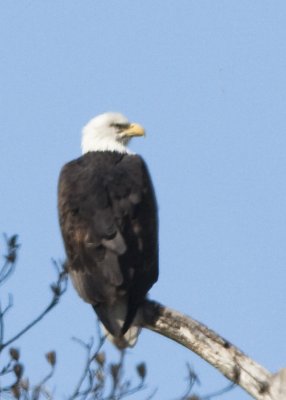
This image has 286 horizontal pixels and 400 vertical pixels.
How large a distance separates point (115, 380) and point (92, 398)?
13 cm

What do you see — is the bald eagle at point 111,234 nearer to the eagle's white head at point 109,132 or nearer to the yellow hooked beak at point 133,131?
the eagle's white head at point 109,132

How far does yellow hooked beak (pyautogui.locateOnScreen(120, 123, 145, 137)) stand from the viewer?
8.62m

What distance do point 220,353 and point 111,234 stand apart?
1376 mm

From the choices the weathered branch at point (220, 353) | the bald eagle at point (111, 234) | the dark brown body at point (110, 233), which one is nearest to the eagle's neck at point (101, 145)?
the bald eagle at point (111, 234)

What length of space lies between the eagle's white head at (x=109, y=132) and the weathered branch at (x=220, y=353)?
209 centimetres

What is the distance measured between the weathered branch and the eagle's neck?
6.56 ft

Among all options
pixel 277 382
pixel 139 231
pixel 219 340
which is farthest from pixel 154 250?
pixel 277 382

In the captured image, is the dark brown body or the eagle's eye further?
the eagle's eye

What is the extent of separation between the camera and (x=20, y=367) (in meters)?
5.98

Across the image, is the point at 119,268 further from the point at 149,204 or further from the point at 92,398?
the point at 92,398

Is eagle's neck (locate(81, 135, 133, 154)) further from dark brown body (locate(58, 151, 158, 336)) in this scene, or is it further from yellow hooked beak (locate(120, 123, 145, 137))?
dark brown body (locate(58, 151, 158, 336))

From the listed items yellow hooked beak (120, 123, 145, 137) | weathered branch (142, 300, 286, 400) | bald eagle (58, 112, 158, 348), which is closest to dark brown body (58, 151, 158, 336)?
bald eagle (58, 112, 158, 348)

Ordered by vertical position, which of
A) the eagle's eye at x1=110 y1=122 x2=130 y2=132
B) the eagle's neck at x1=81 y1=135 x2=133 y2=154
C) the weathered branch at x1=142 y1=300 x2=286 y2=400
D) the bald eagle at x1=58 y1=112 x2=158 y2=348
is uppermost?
the eagle's eye at x1=110 y1=122 x2=130 y2=132

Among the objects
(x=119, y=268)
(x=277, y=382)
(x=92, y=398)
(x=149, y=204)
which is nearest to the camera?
(x=277, y=382)
